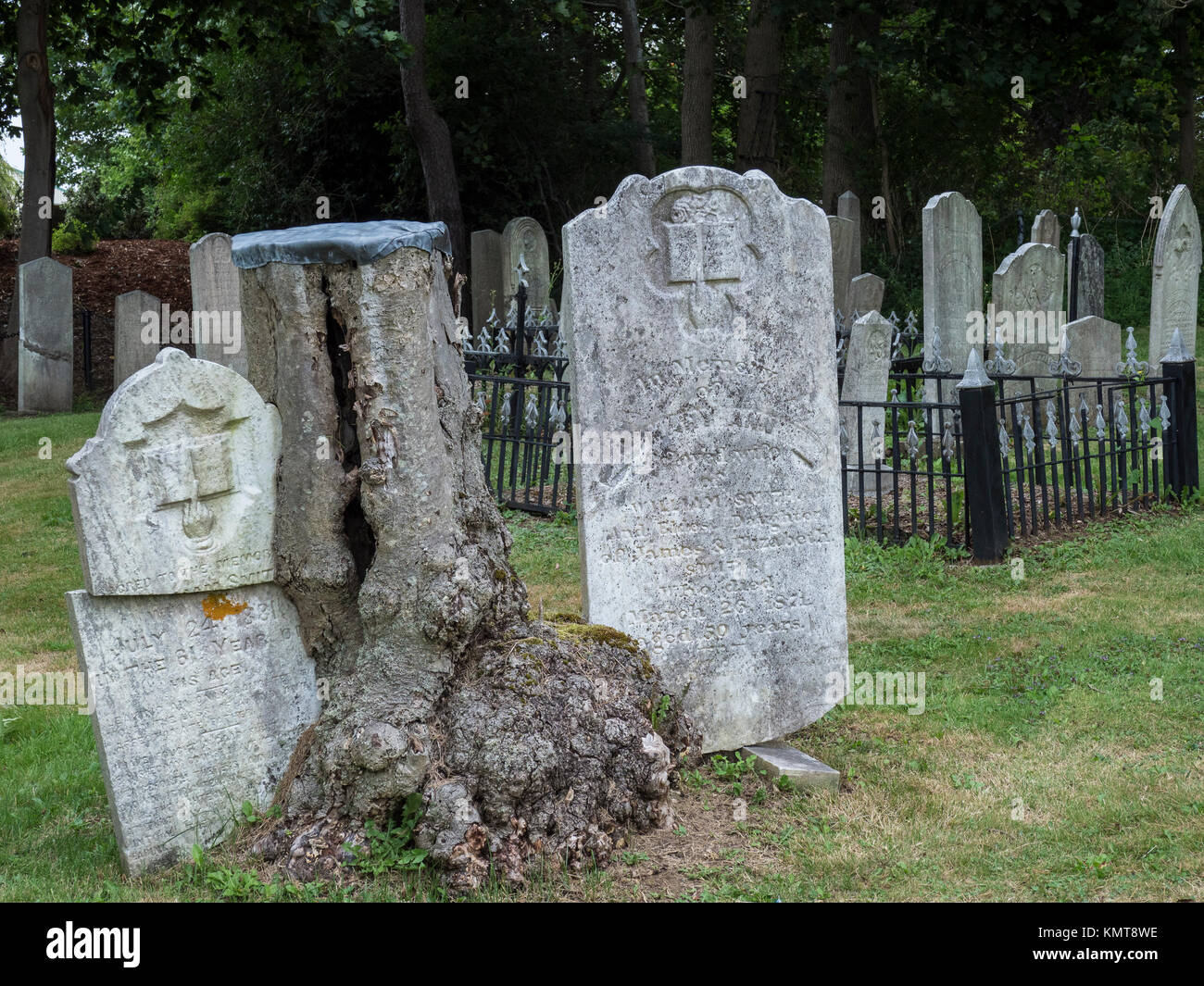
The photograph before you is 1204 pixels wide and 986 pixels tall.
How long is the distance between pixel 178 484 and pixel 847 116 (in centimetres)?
1730

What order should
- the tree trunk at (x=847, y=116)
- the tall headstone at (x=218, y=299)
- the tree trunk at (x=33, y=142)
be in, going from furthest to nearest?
the tree trunk at (x=847, y=116), the tree trunk at (x=33, y=142), the tall headstone at (x=218, y=299)

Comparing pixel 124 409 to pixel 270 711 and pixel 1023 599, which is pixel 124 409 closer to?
pixel 270 711

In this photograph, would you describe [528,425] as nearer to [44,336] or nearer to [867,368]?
[867,368]

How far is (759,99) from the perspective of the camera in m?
18.6

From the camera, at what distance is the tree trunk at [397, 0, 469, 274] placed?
54.5 ft

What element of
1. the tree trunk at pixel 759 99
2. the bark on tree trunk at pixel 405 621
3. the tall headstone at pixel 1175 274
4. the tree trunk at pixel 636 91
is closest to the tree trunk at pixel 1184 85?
the tall headstone at pixel 1175 274

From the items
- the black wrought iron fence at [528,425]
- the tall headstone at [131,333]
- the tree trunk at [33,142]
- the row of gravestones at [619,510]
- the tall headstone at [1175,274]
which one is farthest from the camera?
the tree trunk at [33,142]

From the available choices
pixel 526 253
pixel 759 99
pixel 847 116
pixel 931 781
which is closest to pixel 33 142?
pixel 526 253

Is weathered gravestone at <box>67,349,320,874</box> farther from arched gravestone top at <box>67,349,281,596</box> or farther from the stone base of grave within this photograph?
the stone base of grave

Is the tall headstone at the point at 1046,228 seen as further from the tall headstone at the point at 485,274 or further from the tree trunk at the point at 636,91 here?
the tree trunk at the point at 636,91

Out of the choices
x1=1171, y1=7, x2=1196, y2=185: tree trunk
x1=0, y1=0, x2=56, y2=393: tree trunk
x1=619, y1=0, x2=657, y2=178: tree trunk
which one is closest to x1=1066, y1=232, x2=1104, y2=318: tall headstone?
x1=1171, y1=7, x2=1196, y2=185: tree trunk

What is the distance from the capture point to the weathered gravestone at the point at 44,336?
47.0 feet

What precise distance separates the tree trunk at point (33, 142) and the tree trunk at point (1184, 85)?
14440 mm

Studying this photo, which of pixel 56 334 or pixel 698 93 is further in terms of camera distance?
pixel 698 93
